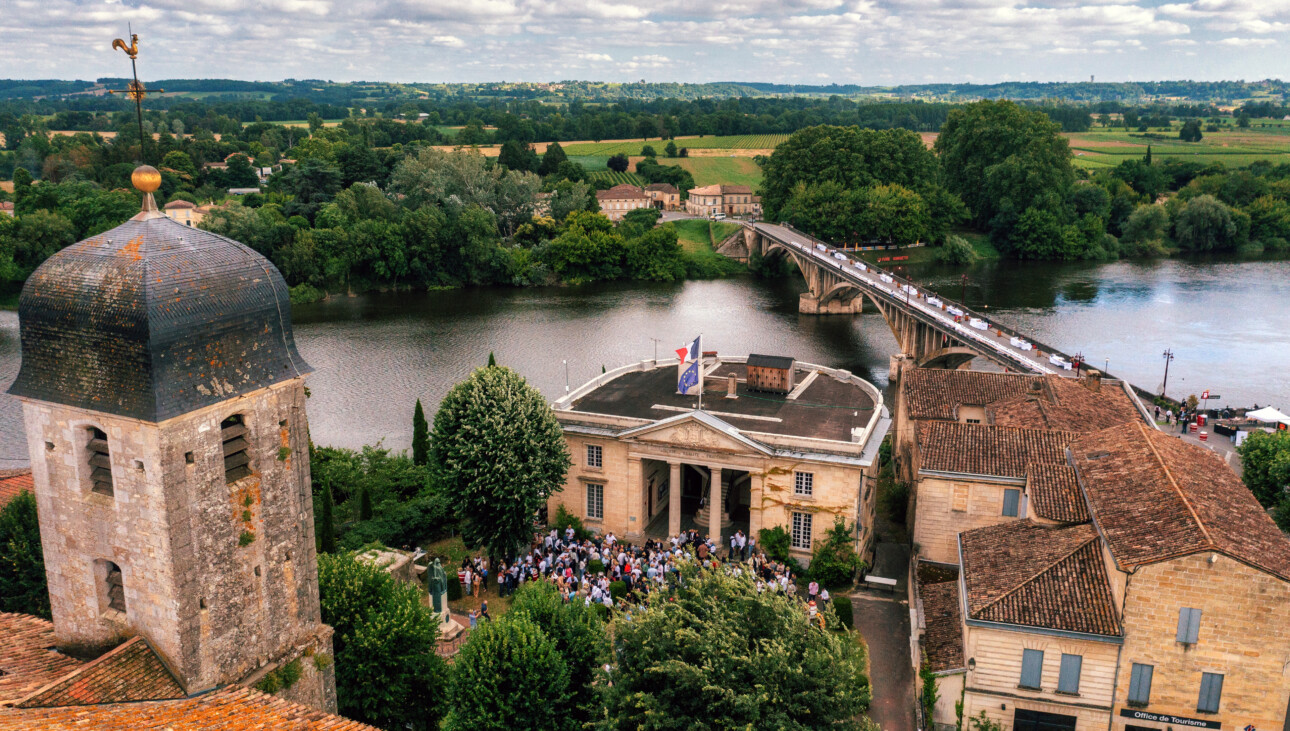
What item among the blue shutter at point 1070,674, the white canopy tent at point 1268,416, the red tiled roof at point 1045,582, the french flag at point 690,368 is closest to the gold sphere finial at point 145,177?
the red tiled roof at point 1045,582

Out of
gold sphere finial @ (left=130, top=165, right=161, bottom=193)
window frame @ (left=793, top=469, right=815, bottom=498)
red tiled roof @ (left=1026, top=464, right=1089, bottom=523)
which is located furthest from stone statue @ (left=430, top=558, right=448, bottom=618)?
red tiled roof @ (left=1026, top=464, right=1089, bottom=523)

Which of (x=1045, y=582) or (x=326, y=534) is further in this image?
(x=326, y=534)

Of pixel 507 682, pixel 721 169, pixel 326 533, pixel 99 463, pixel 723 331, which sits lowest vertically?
pixel 723 331

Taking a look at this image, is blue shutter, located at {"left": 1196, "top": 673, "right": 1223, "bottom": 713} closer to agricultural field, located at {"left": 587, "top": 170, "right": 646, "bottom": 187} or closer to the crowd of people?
the crowd of people

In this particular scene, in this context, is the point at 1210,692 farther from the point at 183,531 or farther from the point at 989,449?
the point at 183,531

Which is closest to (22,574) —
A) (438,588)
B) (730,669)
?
(438,588)

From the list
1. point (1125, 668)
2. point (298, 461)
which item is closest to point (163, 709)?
point (298, 461)
